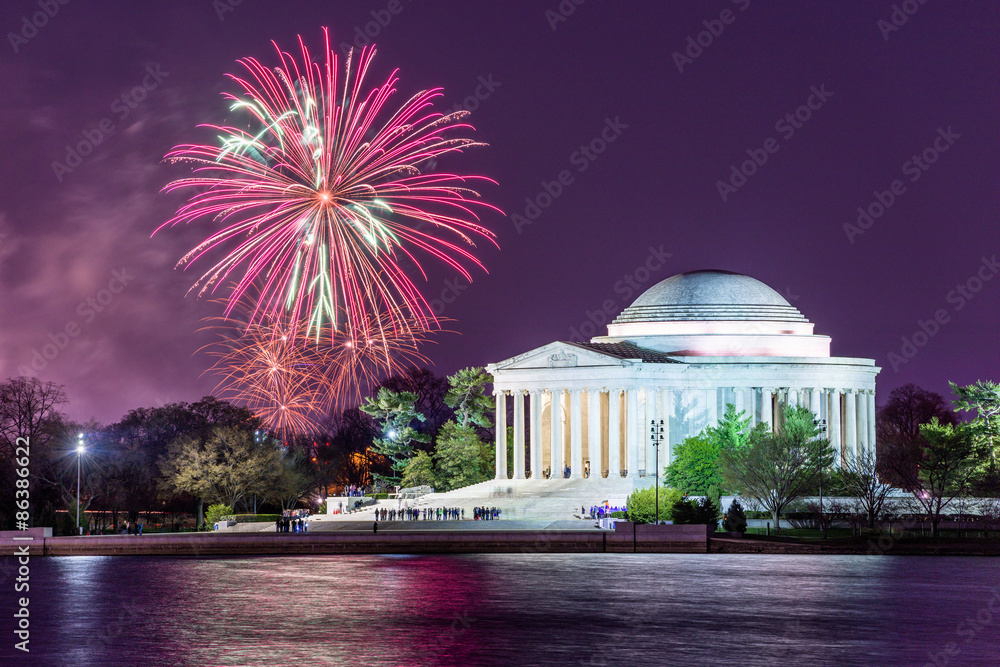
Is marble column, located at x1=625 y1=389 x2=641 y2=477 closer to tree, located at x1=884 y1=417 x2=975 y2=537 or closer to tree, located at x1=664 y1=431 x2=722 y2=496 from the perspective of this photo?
tree, located at x1=664 y1=431 x2=722 y2=496

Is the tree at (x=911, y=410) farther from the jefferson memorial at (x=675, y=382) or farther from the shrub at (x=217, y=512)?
the shrub at (x=217, y=512)

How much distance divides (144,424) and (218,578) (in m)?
86.4

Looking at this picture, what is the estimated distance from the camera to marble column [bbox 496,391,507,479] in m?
139

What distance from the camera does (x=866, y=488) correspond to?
9350cm

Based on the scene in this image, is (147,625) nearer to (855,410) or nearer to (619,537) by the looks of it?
(619,537)

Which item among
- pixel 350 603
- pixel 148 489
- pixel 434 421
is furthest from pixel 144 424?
pixel 350 603

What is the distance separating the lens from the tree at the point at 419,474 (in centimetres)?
13600

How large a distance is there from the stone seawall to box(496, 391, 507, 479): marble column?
55054 mm

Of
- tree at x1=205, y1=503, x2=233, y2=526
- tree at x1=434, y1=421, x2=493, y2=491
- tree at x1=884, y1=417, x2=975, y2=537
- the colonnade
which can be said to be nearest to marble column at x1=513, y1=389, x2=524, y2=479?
the colonnade

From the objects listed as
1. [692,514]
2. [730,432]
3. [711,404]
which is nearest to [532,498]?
[730,432]

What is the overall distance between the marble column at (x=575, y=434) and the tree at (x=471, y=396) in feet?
35.5

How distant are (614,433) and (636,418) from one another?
2618 millimetres

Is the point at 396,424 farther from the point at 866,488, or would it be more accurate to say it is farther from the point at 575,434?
the point at 866,488

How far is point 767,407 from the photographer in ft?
439
